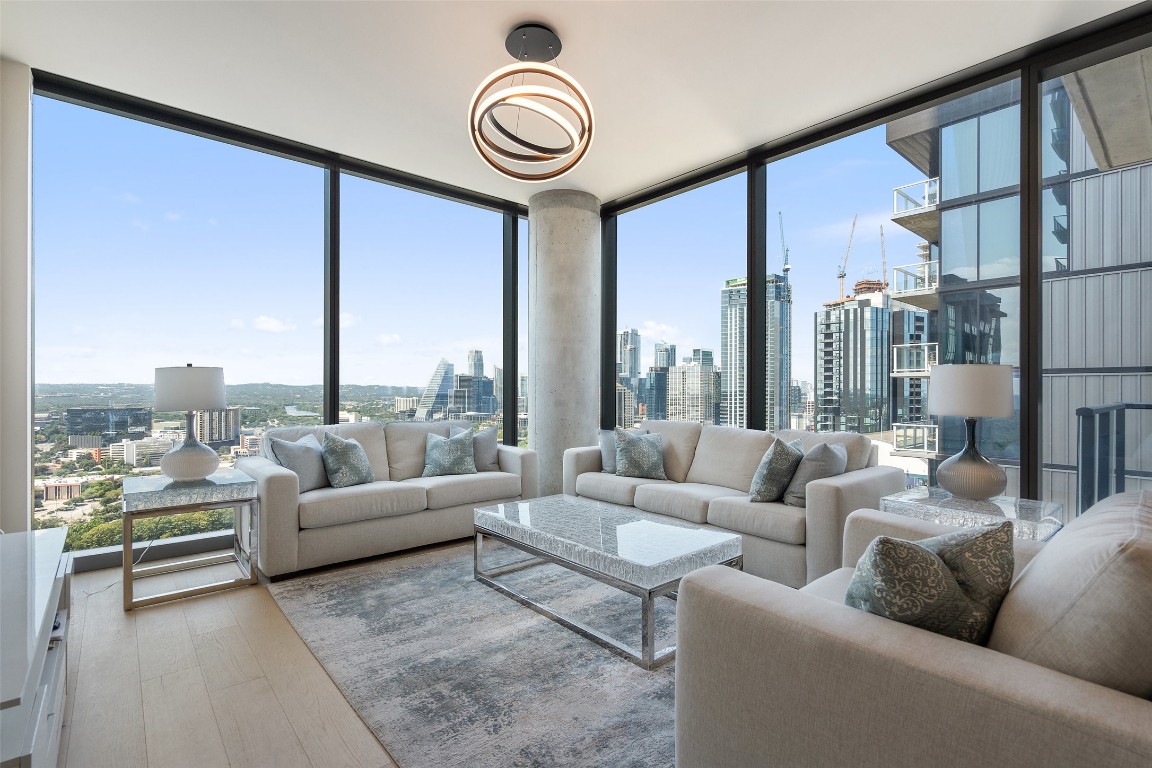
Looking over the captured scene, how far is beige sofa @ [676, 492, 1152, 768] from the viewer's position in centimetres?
89

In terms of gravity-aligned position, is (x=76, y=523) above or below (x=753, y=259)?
below

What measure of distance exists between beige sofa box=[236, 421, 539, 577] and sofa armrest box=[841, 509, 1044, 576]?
8.31 ft

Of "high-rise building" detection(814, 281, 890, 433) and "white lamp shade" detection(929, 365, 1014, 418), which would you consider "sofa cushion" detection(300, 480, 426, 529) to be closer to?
"high-rise building" detection(814, 281, 890, 433)

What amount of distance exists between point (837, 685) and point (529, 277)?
460cm

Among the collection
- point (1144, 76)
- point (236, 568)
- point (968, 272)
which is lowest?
point (236, 568)

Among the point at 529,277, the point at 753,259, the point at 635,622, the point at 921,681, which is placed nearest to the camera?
the point at 921,681

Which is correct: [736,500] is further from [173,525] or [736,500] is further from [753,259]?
[173,525]

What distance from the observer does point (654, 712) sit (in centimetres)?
188

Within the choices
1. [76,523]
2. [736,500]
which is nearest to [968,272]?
[736,500]

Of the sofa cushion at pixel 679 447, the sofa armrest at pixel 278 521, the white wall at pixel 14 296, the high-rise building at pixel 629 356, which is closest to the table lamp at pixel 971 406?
the sofa cushion at pixel 679 447

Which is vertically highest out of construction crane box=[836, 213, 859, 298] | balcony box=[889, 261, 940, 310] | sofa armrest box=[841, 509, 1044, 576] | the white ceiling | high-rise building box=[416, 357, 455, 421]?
the white ceiling

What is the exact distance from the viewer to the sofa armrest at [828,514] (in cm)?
274

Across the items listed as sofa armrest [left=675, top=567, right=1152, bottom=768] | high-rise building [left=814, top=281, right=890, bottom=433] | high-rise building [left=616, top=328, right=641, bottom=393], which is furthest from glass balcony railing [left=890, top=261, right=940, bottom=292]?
sofa armrest [left=675, top=567, right=1152, bottom=768]

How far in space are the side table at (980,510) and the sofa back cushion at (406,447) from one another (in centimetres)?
Answer: 304
